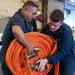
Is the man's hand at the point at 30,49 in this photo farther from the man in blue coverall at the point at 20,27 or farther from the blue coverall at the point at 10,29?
the blue coverall at the point at 10,29

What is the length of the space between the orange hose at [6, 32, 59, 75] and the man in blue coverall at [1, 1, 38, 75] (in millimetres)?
77

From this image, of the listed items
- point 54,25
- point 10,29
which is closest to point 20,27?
point 10,29

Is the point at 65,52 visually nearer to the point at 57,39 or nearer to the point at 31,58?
the point at 57,39

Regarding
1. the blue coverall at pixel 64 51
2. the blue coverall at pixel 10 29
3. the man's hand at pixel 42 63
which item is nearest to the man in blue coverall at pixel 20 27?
the blue coverall at pixel 10 29

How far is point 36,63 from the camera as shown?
78.7 inches

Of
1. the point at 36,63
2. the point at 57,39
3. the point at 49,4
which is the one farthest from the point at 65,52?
the point at 49,4

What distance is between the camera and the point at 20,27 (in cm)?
185

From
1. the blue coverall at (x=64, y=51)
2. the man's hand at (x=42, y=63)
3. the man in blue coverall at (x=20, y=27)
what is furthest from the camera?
the blue coverall at (x=64, y=51)

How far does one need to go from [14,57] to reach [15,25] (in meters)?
0.31

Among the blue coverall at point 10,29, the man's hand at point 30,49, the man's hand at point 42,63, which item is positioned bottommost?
the man's hand at point 42,63

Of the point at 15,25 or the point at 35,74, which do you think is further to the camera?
the point at 35,74

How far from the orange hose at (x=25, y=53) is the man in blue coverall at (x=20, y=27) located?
0.08 m

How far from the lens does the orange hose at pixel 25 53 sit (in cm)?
186

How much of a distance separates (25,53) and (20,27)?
0.84 ft
